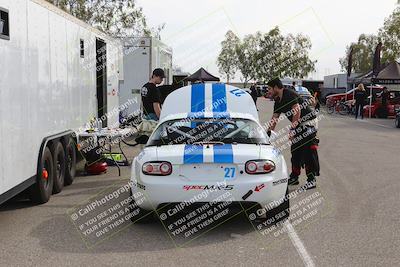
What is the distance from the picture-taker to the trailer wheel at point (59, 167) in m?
7.42

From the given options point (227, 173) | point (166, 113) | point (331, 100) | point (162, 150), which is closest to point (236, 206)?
point (227, 173)

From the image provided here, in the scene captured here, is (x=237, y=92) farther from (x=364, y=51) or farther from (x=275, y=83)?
(x=364, y=51)

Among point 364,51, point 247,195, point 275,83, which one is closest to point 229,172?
point 247,195

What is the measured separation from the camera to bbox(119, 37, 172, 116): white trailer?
1600 cm

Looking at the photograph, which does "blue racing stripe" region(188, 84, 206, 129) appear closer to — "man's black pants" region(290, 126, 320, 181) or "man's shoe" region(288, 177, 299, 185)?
"man's black pants" region(290, 126, 320, 181)

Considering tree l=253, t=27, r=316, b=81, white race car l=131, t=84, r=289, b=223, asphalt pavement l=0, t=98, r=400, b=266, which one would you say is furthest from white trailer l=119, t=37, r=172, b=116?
tree l=253, t=27, r=316, b=81

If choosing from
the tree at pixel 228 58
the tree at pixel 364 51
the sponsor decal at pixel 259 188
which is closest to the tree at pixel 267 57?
the tree at pixel 228 58

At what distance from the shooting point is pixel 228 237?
5457 millimetres

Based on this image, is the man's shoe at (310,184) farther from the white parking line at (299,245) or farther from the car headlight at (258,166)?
the car headlight at (258,166)

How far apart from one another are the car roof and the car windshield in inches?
10.3

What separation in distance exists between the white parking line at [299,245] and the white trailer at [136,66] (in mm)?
10822

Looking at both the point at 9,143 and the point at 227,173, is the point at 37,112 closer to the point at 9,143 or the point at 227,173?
the point at 9,143

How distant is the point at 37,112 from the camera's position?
639 centimetres

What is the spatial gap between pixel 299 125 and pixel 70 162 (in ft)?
12.3
